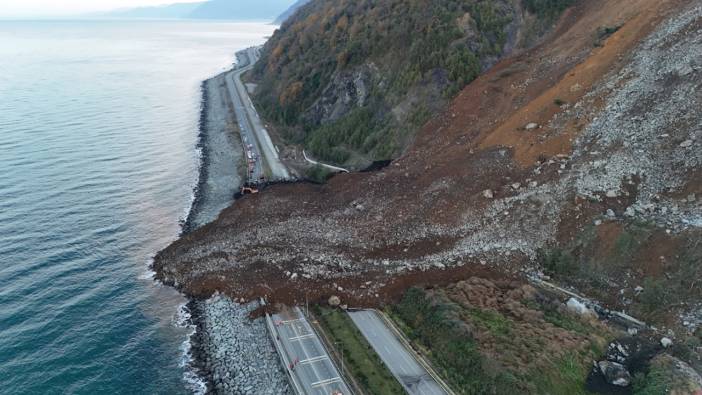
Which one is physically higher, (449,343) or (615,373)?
(449,343)

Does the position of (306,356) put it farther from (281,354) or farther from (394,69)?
(394,69)

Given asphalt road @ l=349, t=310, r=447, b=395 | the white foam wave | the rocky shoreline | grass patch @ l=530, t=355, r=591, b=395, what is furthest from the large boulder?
the white foam wave

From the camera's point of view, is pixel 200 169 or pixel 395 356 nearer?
pixel 395 356

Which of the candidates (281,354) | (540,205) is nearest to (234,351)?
(281,354)

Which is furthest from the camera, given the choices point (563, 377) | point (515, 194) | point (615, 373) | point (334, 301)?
point (515, 194)

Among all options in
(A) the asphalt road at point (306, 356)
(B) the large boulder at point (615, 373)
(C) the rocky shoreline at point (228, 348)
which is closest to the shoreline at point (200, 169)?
(C) the rocky shoreline at point (228, 348)

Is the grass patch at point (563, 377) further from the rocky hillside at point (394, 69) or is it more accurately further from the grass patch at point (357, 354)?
the rocky hillside at point (394, 69)

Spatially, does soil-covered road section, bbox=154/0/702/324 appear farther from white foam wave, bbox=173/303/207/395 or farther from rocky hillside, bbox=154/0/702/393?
white foam wave, bbox=173/303/207/395
